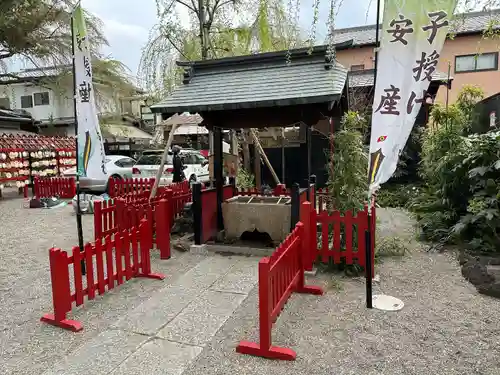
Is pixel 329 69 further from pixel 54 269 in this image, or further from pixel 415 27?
pixel 54 269

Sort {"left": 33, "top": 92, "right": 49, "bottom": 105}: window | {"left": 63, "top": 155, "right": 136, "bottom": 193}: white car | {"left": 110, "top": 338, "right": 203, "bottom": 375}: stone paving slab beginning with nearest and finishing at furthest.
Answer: {"left": 110, "top": 338, "right": 203, "bottom": 375}: stone paving slab, {"left": 63, "top": 155, "right": 136, "bottom": 193}: white car, {"left": 33, "top": 92, "right": 49, "bottom": 105}: window

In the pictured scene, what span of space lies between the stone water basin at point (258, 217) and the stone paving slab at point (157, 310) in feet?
6.65

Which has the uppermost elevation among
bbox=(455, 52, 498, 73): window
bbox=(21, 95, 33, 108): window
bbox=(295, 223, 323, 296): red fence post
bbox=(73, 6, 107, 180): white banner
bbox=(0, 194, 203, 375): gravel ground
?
bbox=(455, 52, 498, 73): window

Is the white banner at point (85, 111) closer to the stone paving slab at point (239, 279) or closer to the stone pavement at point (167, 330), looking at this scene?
the stone pavement at point (167, 330)

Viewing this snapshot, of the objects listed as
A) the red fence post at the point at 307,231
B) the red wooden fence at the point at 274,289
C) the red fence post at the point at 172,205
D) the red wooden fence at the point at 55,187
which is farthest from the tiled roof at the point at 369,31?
the red wooden fence at the point at 274,289

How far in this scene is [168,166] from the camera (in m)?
14.7

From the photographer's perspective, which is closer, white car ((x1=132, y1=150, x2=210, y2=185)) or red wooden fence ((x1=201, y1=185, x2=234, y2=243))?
red wooden fence ((x1=201, y1=185, x2=234, y2=243))

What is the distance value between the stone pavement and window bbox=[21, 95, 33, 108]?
1127 inches

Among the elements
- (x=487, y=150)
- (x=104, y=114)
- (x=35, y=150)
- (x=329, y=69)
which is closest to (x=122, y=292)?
(x=329, y=69)

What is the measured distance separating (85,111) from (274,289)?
353 cm

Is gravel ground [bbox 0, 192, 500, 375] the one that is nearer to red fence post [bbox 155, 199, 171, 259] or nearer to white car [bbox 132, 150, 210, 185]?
red fence post [bbox 155, 199, 171, 259]

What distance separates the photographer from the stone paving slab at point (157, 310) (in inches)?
148

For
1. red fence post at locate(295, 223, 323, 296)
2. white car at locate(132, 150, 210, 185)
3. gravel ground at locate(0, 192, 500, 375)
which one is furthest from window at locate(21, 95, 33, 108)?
red fence post at locate(295, 223, 323, 296)

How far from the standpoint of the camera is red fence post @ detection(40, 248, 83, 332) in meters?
3.72
